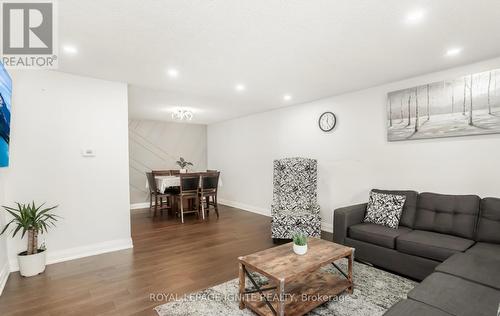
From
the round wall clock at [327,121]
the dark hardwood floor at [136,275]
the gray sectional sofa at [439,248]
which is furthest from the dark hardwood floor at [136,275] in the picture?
the round wall clock at [327,121]

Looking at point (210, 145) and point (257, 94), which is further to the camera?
point (210, 145)

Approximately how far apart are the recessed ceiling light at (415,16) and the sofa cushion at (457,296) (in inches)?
76.8

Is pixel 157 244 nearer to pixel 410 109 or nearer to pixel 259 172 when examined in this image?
pixel 259 172

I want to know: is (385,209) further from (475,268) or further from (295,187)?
(295,187)

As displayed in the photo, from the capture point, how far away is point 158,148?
6590 millimetres

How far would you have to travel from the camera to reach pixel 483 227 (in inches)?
95.0

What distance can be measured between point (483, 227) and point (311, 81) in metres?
2.55

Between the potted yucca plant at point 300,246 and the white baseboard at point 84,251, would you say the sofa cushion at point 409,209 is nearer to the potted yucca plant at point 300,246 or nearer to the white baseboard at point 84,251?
the potted yucca plant at point 300,246

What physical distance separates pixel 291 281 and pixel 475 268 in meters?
1.39

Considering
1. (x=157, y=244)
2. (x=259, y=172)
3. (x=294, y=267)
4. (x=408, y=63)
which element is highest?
(x=408, y=63)

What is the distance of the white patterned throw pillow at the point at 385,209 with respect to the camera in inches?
114

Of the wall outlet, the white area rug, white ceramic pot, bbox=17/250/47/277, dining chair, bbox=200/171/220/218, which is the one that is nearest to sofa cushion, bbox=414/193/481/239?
the white area rug

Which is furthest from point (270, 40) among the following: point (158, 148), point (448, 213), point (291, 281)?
point (158, 148)

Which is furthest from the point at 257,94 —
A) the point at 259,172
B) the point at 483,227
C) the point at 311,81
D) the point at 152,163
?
the point at 152,163
